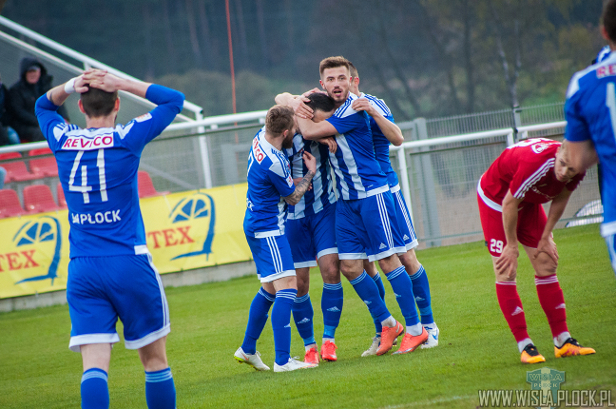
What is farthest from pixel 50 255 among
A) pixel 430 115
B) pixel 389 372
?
pixel 430 115

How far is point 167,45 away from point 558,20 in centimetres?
2005

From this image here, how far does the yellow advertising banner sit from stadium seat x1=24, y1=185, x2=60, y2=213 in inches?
20.0

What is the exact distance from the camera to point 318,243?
17.5 ft

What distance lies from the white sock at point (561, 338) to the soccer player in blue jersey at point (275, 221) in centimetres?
184

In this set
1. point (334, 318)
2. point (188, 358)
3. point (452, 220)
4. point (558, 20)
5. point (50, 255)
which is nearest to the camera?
point (334, 318)

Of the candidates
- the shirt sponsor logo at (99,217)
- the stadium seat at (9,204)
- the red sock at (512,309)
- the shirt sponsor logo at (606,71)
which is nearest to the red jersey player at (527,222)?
the red sock at (512,309)

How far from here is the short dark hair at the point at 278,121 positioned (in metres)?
4.78

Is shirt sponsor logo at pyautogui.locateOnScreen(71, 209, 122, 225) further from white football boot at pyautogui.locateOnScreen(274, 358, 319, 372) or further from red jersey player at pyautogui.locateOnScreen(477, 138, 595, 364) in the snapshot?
red jersey player at pyautogui.locateOnScreen(477, 138, 595, 364)

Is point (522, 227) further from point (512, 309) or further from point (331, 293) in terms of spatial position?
point (331, 293)

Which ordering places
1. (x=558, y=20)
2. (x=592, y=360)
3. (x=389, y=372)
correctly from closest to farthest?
(x=592, y=360), (x=389, y=372), (x=558, y=20)

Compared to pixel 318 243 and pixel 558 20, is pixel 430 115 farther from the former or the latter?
pixel 318 243

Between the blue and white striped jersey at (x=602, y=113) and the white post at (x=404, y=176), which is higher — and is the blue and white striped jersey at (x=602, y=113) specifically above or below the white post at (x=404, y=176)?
above

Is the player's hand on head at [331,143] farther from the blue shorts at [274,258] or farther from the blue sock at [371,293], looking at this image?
the blue sock at [371,293]

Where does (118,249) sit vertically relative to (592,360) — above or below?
above
